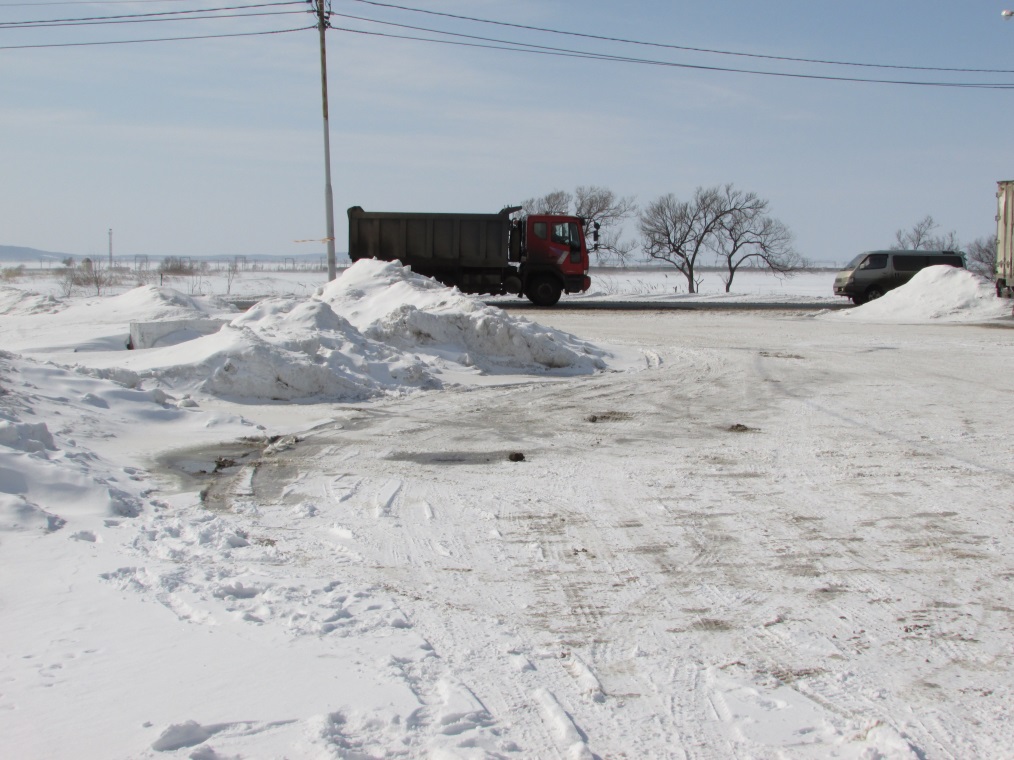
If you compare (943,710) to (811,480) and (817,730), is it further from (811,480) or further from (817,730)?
(811,480)

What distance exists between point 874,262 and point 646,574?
29652mm

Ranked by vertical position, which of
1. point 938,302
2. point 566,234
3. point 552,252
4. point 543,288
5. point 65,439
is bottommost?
point 65,439

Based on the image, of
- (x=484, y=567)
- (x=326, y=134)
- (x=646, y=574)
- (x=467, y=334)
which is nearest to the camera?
(x=646, y=574)

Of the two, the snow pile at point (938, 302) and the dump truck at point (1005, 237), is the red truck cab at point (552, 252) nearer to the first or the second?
the snow pile at point (938, 302)

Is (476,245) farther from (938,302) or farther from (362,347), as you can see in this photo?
(362,347)

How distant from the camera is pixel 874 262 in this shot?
31938 millimetres

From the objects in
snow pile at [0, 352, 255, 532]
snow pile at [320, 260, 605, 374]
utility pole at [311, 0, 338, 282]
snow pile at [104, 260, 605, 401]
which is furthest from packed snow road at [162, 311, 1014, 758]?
utility pole at [311, 0, 338, 282]

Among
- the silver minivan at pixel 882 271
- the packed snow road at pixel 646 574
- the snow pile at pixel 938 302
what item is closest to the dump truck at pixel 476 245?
the snow pile at pixel 938 302

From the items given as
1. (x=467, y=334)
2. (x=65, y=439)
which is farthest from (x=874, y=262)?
(x=65, y=439)

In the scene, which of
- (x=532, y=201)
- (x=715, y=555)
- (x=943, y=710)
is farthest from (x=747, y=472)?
(x=532, y=201)

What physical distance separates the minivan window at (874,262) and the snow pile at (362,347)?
736 inches

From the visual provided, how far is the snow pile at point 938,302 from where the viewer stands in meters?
26.5

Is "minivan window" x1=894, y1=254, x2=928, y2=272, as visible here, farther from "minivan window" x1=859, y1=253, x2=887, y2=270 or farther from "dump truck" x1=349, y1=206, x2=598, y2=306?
"dump truck" x1=349, y1=206, x2=598, y2=306

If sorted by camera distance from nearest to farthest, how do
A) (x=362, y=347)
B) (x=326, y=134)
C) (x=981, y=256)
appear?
(x=362, y=347) < (x=326, y=134) < (x=981, y=256)
